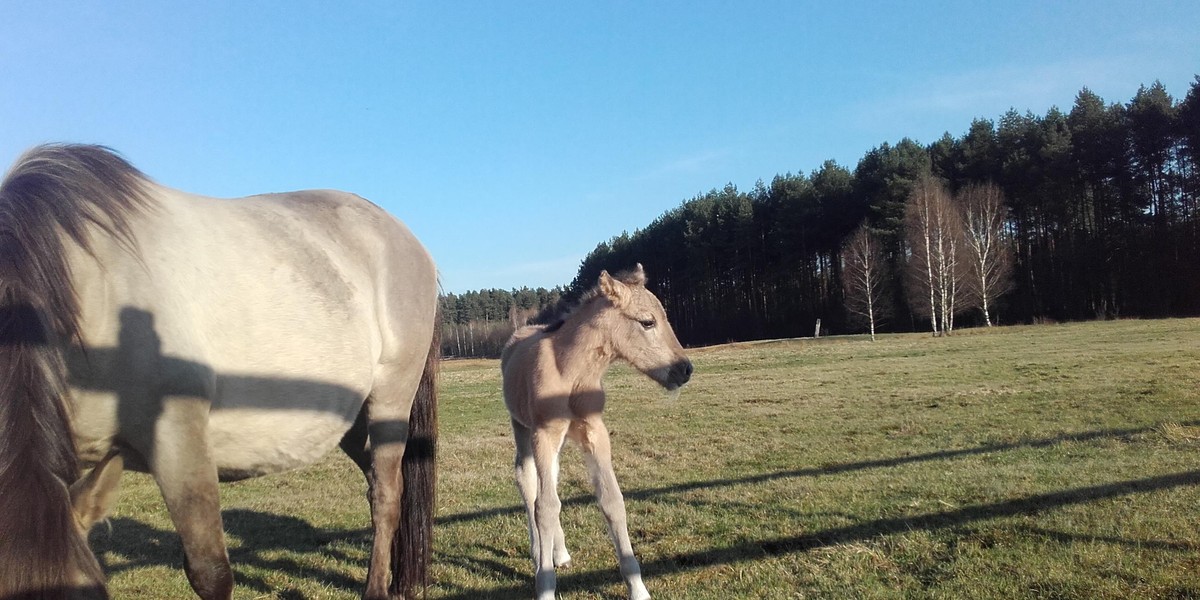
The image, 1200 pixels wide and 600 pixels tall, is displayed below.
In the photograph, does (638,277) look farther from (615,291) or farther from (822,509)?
(822,509)

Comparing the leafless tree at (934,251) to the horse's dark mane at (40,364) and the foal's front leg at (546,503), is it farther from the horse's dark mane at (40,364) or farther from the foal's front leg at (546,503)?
the horse's dark mane at (40,364)

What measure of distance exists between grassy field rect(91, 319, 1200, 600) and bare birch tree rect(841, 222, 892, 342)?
3181 cm

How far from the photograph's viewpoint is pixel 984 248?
4109 cm

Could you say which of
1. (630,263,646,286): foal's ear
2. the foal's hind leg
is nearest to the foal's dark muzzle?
(630,263,646,286): foal's ear

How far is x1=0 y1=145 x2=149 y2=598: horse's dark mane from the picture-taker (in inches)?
81.3

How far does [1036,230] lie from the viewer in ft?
155

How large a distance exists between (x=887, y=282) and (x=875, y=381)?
110ft

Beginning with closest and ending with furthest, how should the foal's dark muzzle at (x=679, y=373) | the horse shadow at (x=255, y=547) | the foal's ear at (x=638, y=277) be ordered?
1. the foal's dark muzzle at (x=679, y=373)
2. the foal's ear at (x=638, y=277)
3. the horse shadow at (x=255, y=547)

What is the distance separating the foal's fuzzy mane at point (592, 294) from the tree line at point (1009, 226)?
1475 inches

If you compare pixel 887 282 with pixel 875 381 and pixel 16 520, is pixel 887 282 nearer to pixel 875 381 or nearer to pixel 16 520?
pixel 875 381

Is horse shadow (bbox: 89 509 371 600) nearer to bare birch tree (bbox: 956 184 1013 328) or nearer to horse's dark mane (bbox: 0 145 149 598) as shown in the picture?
horse's dark mane (bbox: 0 145 149 598)

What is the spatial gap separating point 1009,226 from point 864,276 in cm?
1195

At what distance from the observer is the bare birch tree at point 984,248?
133 feet

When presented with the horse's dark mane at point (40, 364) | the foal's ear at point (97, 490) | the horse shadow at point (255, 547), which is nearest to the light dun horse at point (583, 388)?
the horse shadow at point (255, 547)
